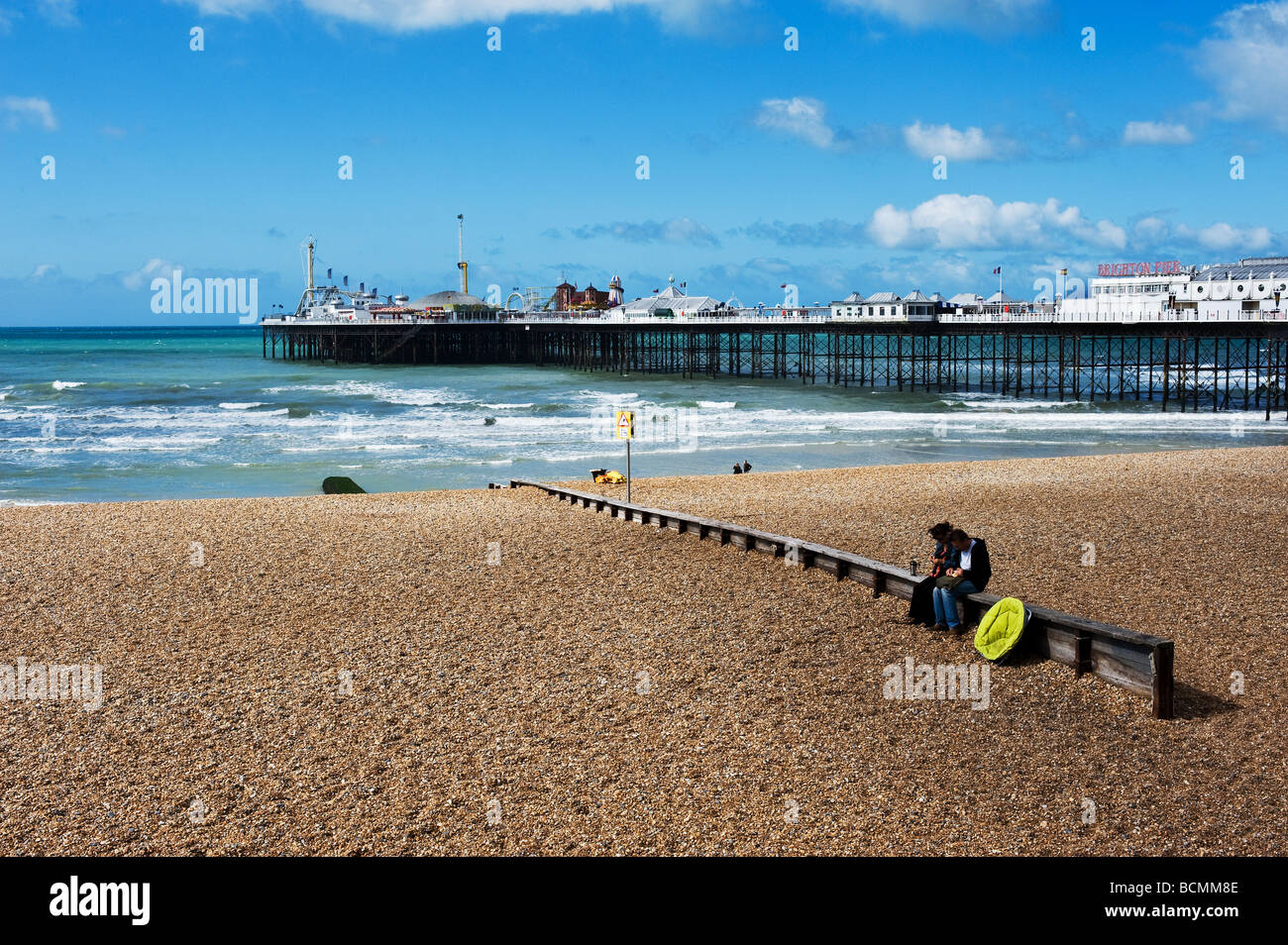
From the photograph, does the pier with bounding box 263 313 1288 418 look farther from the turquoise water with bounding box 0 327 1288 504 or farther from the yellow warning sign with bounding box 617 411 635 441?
the yellow warning sign with bounding box 617 411 635 441

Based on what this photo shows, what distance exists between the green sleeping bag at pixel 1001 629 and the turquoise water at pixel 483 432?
46.0ft

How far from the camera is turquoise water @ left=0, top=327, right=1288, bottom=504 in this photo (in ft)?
74.3

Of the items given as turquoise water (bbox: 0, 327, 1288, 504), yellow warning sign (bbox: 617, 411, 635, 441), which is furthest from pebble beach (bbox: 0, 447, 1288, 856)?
turquoise water (bbox: 0, 327, 1288, 504)

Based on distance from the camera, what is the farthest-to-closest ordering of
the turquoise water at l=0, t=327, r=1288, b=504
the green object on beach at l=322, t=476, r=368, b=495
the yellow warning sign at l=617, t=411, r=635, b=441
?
the turquoise water at l=0, t=327, r=1288, b=504 < the green object on beach at l=322, t=476, r=368, b=495 < the yellow warning sign at l=617, t=411, r=635, b=441

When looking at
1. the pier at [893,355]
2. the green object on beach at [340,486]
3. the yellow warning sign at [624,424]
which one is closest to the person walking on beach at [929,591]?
the yellow warning sign at [624,424]

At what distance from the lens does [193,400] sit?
149ft

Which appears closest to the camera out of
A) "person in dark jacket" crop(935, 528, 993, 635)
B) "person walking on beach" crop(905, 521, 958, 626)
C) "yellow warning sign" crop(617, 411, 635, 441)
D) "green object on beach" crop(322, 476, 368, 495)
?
"person in dark jacket" crop(935, 528, 993, 635)

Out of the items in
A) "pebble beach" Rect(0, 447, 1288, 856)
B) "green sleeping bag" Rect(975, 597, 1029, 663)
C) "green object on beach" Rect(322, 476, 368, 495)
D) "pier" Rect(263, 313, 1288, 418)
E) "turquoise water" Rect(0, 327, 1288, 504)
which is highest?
"pier" Rect(263, 313, 1288, 418)

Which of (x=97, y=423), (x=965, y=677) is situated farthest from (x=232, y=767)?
(x=97, y=423)

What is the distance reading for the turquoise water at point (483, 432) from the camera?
22.6 meters

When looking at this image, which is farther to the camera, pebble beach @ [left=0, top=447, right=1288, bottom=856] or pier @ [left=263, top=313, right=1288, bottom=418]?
pier @ [left=263, top=313, right=1288, bottom=418]

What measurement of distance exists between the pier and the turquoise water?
8.69 ft
